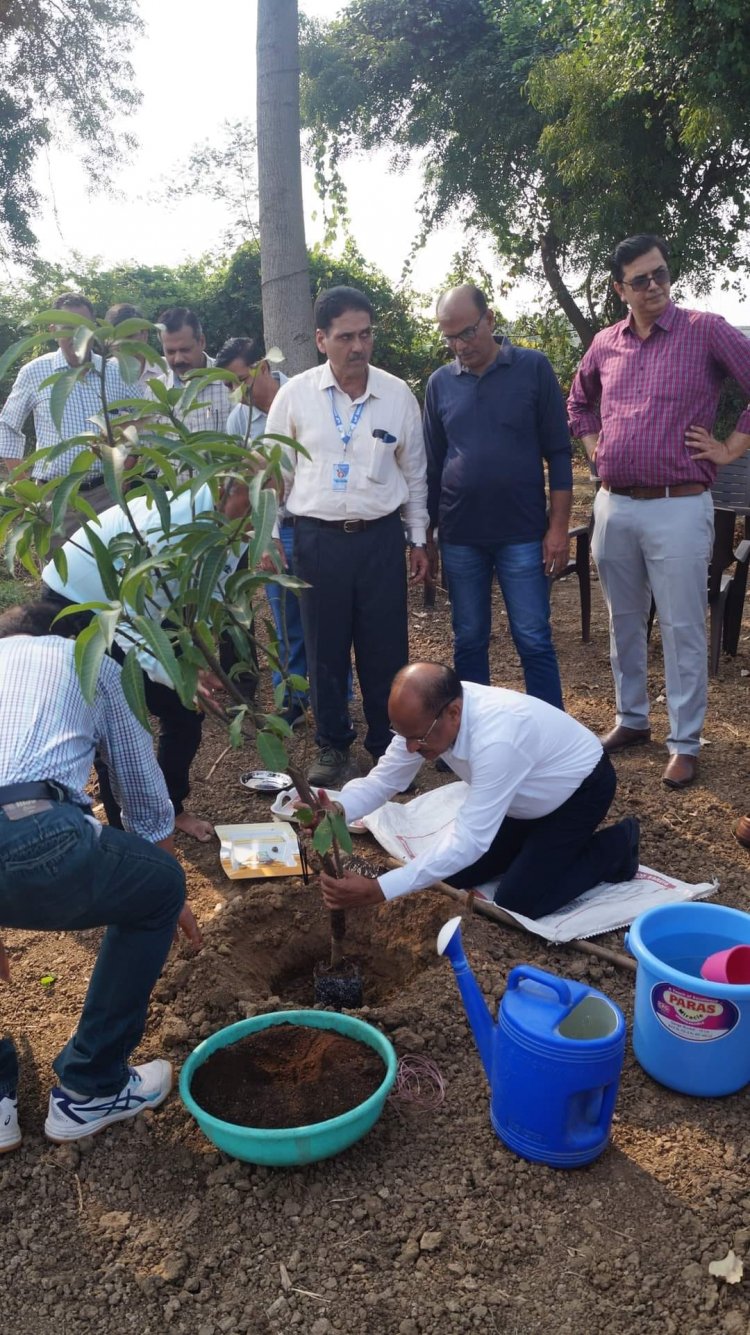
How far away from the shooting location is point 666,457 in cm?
374

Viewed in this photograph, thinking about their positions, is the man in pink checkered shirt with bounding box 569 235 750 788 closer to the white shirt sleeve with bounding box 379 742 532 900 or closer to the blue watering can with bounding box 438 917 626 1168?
the white shirt sleeve with bounding box 379 742 532 900

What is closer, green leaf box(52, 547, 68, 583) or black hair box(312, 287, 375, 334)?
green leaf box(52, 547, 68, 583)

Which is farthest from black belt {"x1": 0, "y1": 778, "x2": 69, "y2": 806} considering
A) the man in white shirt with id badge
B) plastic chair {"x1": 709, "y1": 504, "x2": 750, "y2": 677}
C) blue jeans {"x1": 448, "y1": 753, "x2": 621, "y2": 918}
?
plastic chair {"x1": 709, "y1": 504, "x2": 750, "y2": 677}

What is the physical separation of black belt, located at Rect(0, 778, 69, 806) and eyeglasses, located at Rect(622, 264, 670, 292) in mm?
2811

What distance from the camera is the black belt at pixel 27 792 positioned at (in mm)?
1929

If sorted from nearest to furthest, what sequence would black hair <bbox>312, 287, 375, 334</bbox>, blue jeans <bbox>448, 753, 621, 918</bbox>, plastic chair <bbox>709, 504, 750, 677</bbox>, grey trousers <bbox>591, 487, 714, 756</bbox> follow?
blue jeans <bbox>448, 753, 621, 918</bbox>
black hair <bbox>312, 287, 375, 334</bbox>
grey trousers <bbox>591, 487, 714, 756</bbox>
plastic chair <bbox>709, 504, 750, 677</bbox>

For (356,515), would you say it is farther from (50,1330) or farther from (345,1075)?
(50,1330)

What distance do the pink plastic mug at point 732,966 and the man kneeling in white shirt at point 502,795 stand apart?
0.63 m

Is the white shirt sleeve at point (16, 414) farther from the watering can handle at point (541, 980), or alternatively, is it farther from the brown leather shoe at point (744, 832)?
the watering can handle at point (541, 980)

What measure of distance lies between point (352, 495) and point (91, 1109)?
226cm

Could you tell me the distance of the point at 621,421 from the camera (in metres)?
3.84

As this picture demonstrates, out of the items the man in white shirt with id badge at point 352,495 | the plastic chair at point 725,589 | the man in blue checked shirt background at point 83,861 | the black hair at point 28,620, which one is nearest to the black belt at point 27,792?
the man in blue checked shirt background at point 83,861

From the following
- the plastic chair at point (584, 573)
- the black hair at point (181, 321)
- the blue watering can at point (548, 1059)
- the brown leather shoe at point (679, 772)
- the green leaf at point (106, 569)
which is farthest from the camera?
the plastic chair at point (584, 573)

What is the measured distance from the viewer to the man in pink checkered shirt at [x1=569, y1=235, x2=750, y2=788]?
370 centimetres
